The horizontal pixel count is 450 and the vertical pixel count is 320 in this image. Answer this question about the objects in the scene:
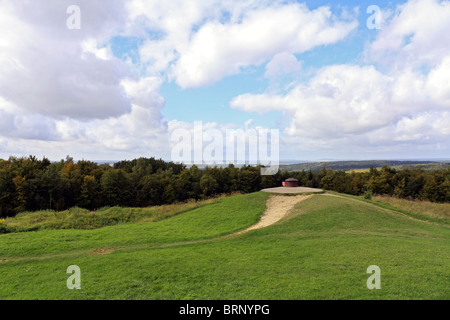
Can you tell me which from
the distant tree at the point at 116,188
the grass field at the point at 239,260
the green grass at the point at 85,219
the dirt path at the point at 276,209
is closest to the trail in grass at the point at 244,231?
the dirt path at the point at 276,209

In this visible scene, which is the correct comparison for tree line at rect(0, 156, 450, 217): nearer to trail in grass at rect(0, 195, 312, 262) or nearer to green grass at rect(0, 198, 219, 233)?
trail in grass at rect(0, 195, 312, 262)

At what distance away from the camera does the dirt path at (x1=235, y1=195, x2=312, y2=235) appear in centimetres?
1817

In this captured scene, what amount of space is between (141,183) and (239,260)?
39.4 m

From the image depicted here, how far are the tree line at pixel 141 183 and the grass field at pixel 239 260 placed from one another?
1574 centimetres

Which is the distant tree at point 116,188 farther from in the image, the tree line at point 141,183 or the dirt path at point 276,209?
the dirt path at point 276,209

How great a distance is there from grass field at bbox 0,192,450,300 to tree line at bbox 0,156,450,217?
15736 millimetres

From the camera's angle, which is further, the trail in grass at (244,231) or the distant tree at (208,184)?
the distant tree at (208,184)

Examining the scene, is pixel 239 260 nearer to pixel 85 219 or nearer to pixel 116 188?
pixel 85 219

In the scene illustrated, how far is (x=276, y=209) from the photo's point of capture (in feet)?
70.8

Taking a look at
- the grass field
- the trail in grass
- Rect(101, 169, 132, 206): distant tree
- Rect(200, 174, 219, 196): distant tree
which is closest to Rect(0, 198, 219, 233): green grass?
the grass field

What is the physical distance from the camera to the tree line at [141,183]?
35.8 metres

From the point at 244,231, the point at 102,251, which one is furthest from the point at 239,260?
the point at 102,251
